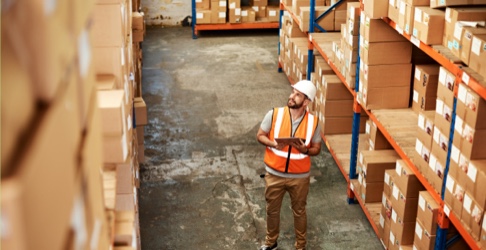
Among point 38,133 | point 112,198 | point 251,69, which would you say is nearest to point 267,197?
point 112,198

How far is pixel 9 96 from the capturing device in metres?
0.65

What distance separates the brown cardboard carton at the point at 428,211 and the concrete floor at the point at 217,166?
1.36 meters

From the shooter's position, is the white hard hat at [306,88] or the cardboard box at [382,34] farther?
the cardboard box at [382,34]

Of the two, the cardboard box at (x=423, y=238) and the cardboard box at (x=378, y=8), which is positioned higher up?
the cardboard box at (x=378, y=8)

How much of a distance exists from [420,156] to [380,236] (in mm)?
1402

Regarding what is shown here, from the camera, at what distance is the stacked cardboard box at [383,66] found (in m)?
6.37

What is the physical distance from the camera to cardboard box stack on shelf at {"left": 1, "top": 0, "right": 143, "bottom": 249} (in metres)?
0.64

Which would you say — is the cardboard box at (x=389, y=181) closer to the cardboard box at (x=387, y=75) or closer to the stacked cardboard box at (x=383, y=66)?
the stacked cardboard box at (x=383, y=66)

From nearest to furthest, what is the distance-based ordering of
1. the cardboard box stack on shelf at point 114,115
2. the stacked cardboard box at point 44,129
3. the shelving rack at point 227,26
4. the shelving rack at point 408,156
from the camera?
the stacked cardboard box at point 44,129 → the cardboard box stack on shelf at point 114,115 → the shelving rack at point 408,156 → the shelving rack at point 227,26

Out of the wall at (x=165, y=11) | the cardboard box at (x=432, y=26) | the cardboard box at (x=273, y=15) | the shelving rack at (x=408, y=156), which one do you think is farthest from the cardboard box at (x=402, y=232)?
the wall at (x=165, y=11)

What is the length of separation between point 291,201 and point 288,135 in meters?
0.75

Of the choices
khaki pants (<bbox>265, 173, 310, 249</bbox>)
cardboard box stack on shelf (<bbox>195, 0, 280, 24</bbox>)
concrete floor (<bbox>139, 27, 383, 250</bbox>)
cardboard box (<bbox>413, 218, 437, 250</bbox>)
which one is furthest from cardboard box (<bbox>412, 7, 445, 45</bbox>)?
cardboard box stack on shelf (<bbox>195, 0, 280, 24</bbox>)

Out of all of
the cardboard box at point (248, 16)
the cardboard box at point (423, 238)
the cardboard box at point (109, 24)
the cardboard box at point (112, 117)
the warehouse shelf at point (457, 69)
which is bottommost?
the cardboard box at point (423, 238)

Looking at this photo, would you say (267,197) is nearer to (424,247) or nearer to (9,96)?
(424,247)
